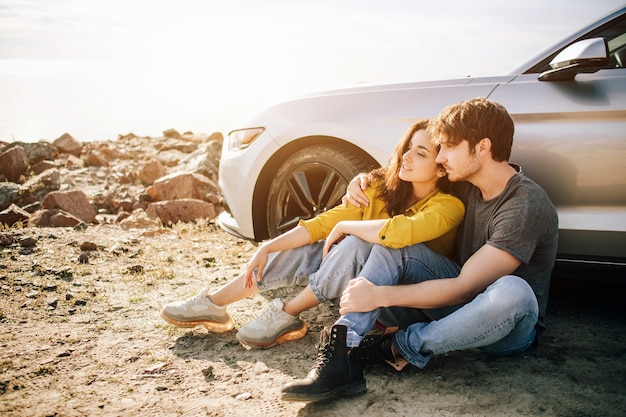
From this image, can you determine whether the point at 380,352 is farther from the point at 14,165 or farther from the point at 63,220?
the point at 14,165

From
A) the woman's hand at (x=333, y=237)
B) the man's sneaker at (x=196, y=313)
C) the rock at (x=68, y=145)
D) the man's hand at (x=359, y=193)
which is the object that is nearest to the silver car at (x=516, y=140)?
the man's hand at (x=359, y=193)

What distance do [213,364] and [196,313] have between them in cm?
35

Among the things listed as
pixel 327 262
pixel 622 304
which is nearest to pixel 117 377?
pixel 327 262

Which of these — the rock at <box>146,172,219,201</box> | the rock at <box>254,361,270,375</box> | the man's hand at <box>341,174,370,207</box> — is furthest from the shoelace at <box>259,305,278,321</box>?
the rock at <box>146,172,219,201</box>

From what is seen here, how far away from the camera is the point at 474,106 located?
101 inches

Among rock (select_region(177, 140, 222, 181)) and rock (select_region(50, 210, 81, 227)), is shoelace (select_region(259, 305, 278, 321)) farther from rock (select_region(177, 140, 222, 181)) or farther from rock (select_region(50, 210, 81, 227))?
rock (select_region(177, 140, 222, 181))

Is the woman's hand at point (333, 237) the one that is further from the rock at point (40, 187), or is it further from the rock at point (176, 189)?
the rock at point (40, 187)

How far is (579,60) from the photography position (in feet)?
8.96

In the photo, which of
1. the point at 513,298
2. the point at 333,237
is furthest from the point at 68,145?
the point at 513,298

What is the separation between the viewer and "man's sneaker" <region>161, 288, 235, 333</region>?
300cm

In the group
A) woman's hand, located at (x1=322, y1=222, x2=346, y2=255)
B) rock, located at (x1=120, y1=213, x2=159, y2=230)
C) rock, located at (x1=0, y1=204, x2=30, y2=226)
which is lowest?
rock, located at (x1=120, y1=213, x2=159, y2=230)

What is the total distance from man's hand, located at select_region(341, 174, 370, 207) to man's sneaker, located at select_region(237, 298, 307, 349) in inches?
25.8

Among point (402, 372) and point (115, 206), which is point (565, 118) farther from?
point (115, 206)

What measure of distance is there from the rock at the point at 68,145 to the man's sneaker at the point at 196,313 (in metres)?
8.53
